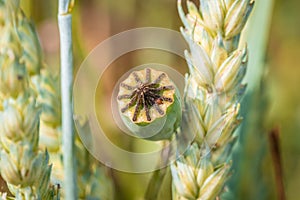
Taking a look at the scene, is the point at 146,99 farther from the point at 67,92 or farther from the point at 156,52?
the point at 156,52

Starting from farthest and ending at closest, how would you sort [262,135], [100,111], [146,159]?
[100,111], [146,159], [262,135]

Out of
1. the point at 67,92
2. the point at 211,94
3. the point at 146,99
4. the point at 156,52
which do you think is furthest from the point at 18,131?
the point at 156,52

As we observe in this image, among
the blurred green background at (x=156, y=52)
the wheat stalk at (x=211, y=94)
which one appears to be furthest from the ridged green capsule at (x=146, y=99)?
the blurred green background at (x=156, y=52)

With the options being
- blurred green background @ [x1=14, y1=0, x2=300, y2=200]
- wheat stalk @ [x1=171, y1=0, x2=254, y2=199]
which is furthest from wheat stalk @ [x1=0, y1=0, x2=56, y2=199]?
Answer: blurred green background @ [x1=14, y1=0, x2=300, y2=200]

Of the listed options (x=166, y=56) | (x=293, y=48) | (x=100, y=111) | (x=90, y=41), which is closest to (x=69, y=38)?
(x=100, y=111)

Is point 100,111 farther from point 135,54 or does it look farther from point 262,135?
point 262,135

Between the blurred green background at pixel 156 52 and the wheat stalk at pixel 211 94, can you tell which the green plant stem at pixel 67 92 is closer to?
the wheat stalk at pixel 211 94

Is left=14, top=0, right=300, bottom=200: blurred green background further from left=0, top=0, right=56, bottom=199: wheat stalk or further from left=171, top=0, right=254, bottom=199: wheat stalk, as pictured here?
left=0, top=0, right=56, bottom=199: wheat stalk
